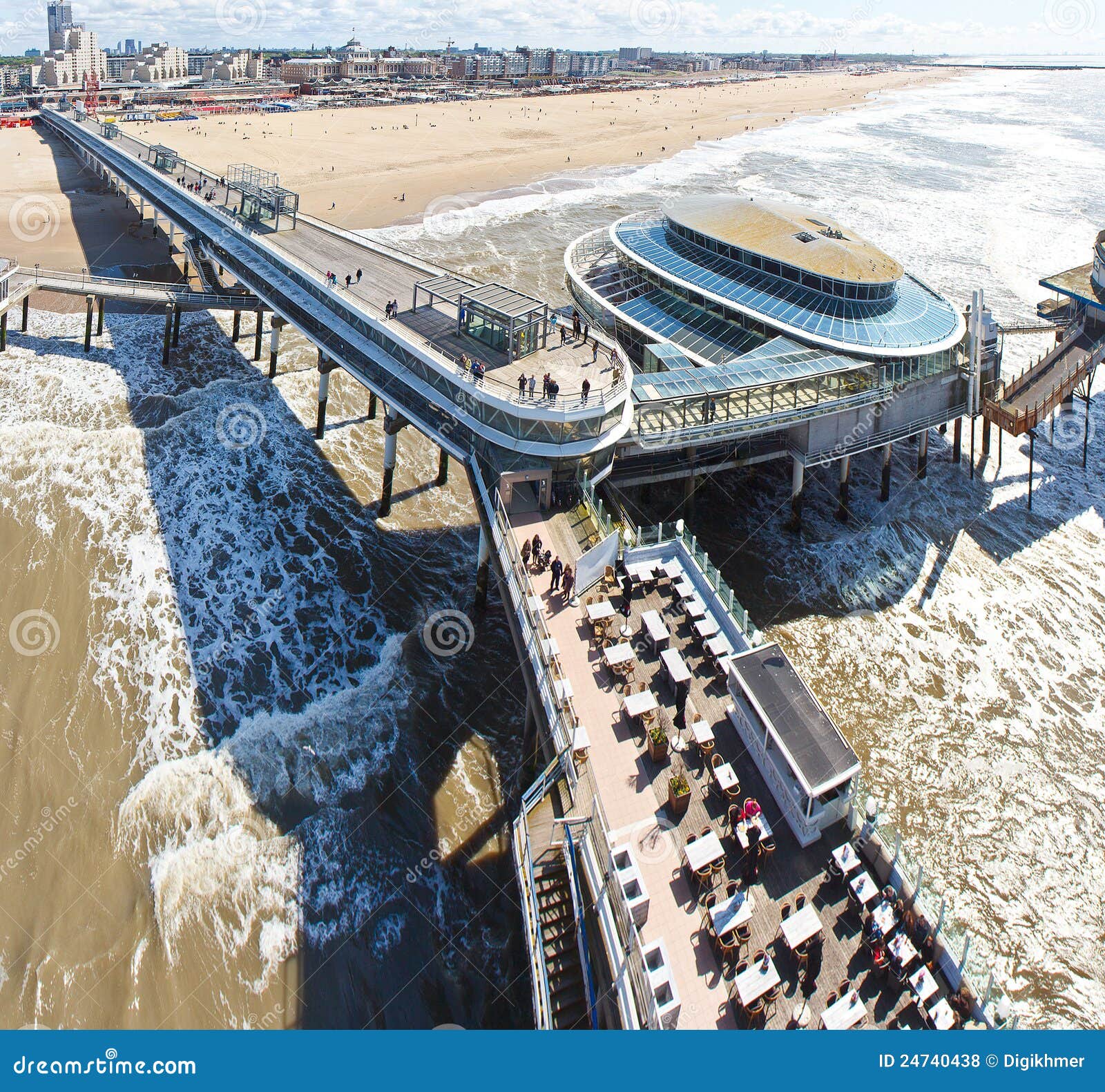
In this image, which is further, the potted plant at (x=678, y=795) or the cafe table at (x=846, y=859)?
the potted plant at (x=678, y=795)

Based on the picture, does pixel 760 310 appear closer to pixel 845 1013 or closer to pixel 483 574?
pixel 483 574

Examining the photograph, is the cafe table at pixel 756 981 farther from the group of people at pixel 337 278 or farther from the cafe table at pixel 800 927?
the group of people at pixel 337 278

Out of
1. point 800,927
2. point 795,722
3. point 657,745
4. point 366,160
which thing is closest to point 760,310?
point 795,722

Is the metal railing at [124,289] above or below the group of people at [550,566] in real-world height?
above

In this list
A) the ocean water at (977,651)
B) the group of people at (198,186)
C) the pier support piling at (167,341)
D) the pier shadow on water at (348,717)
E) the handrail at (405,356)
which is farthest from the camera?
the group of people at (198,186)

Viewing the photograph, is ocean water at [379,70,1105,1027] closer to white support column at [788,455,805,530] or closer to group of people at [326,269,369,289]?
white support column at [788,455,805,530]

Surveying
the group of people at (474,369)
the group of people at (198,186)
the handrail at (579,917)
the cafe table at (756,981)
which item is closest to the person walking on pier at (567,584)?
the handrail at (579,917)
